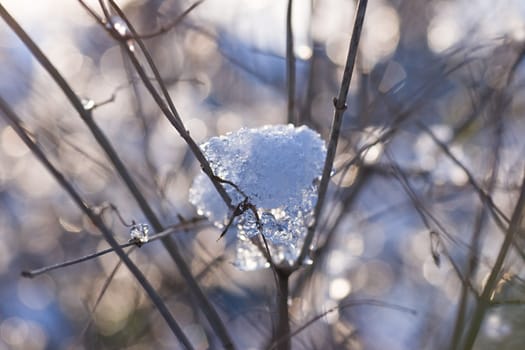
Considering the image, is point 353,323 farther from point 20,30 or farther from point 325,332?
point 20,30

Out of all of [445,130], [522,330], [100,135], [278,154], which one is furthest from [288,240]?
[445,130]

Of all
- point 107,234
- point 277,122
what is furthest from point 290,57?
point 277,122

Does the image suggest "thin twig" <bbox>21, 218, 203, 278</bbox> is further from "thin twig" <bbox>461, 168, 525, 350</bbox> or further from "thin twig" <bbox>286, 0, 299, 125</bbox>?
"thin twig" <bbox>461, 168, 525, 350</bbox>

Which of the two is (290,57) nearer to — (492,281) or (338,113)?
(338,113)

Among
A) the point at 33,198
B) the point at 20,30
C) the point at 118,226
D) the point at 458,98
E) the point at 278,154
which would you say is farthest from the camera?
the point at 33,198

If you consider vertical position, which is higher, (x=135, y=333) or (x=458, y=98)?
(x=458, y=98)

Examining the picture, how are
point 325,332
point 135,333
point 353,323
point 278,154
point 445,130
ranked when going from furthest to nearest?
point 135,333, point 353,323, point 445,130, point 325,332, point 278,154

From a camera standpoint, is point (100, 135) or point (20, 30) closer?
point (20, 30)
